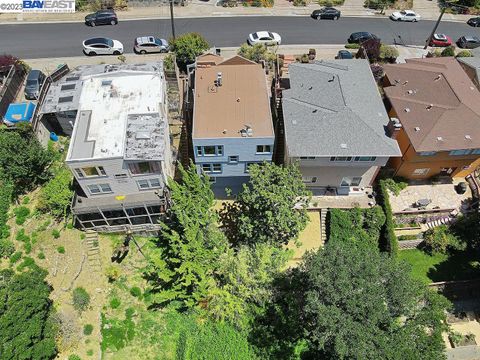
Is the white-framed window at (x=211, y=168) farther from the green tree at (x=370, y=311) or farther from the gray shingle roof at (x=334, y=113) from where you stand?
the green tree at (x=370, y=311)

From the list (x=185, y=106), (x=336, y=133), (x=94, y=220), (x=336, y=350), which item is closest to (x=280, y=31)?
(x=185, y=106)

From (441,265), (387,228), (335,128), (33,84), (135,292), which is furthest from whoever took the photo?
(33,84)

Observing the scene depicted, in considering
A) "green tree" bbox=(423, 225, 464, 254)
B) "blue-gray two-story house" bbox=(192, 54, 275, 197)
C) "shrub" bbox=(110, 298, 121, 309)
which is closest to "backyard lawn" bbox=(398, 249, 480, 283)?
"green tree" bbox=(423, 225, 464, 254)

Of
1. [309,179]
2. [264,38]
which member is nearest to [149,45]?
[264,38]

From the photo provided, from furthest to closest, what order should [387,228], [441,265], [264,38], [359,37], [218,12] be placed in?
[218,12] → [359,37] → [264,38] → [441,265] → [387,228]

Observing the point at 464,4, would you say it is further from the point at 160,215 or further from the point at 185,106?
the point at 160,215

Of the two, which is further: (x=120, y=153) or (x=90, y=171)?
(x=90, y=171)

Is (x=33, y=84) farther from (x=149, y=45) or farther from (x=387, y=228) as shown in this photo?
(x=387, y=228)

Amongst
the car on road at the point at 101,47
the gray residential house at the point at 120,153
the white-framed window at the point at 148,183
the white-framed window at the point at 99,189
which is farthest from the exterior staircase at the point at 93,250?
the car on road at the point at 101,47
